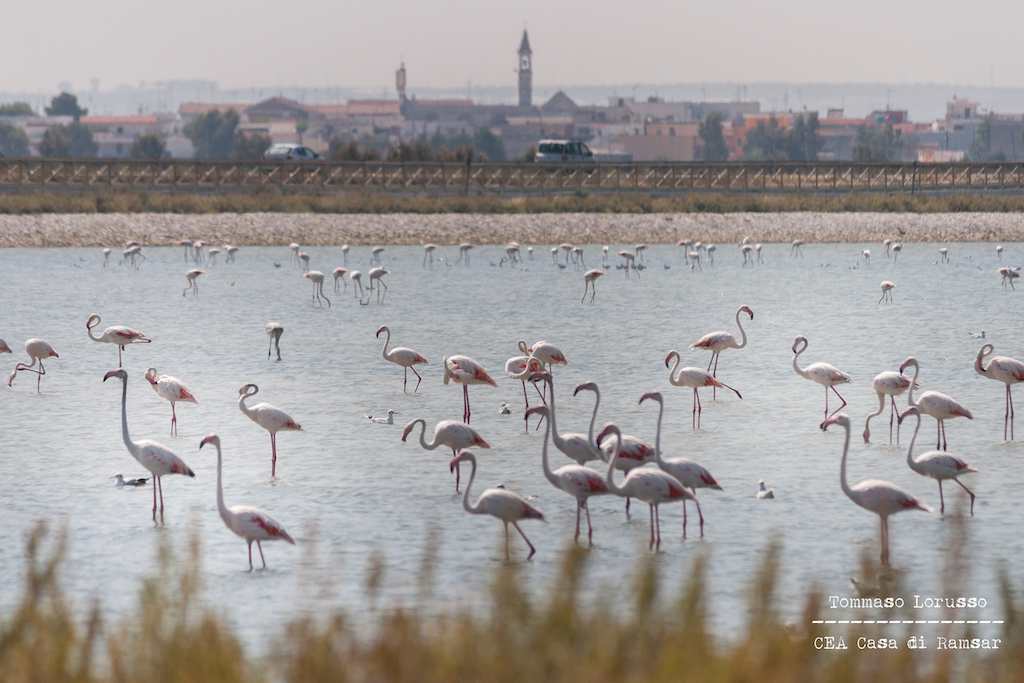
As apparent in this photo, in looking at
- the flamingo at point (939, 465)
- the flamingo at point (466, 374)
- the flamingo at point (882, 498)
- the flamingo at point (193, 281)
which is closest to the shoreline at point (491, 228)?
the flamingo at point (193, 281)

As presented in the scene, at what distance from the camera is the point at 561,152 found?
281 ft

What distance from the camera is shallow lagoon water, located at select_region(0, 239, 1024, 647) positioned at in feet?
40.3

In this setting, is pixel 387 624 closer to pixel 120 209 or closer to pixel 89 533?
pixel 89 533

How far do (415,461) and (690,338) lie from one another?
1390cm

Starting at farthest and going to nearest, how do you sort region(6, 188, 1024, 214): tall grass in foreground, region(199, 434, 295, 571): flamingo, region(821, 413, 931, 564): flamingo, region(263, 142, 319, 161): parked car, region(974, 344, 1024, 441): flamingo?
region(263, 142, 319, 161): parked car < region(6, 188, 1024, 214): tall grass in foreground < region(974, 344, 1024, 441): flamingo < region(821, 413, 931, 564): flamingo < region(199, 434, 295, 571): flamingo

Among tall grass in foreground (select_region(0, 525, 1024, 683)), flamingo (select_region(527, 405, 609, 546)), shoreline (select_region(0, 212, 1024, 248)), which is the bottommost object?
shoreline (select_region(0, 212, 1024, 248))

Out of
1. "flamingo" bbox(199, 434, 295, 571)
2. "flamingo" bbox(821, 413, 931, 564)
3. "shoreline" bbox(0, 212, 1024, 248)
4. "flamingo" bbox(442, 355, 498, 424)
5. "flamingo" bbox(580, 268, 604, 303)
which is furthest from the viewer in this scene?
"shoreline" bbox(0, 212, 1024, 248)

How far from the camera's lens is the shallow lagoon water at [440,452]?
40.3 feet

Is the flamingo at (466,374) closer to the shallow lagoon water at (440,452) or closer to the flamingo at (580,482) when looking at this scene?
the shallow lagoon water at (440,452)

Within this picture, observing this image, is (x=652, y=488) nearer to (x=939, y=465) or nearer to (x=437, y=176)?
(x=939, y=465)

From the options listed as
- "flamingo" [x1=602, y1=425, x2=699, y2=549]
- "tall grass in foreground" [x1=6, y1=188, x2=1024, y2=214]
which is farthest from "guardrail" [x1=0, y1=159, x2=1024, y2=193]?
"flamingo" [x1=602, y1=425, x2=699, y2=549]

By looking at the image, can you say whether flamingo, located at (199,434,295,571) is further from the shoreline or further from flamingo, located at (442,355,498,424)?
the shoreline

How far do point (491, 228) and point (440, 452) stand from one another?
4443 cm

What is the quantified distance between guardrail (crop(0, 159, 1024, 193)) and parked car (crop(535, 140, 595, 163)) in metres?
4.06
